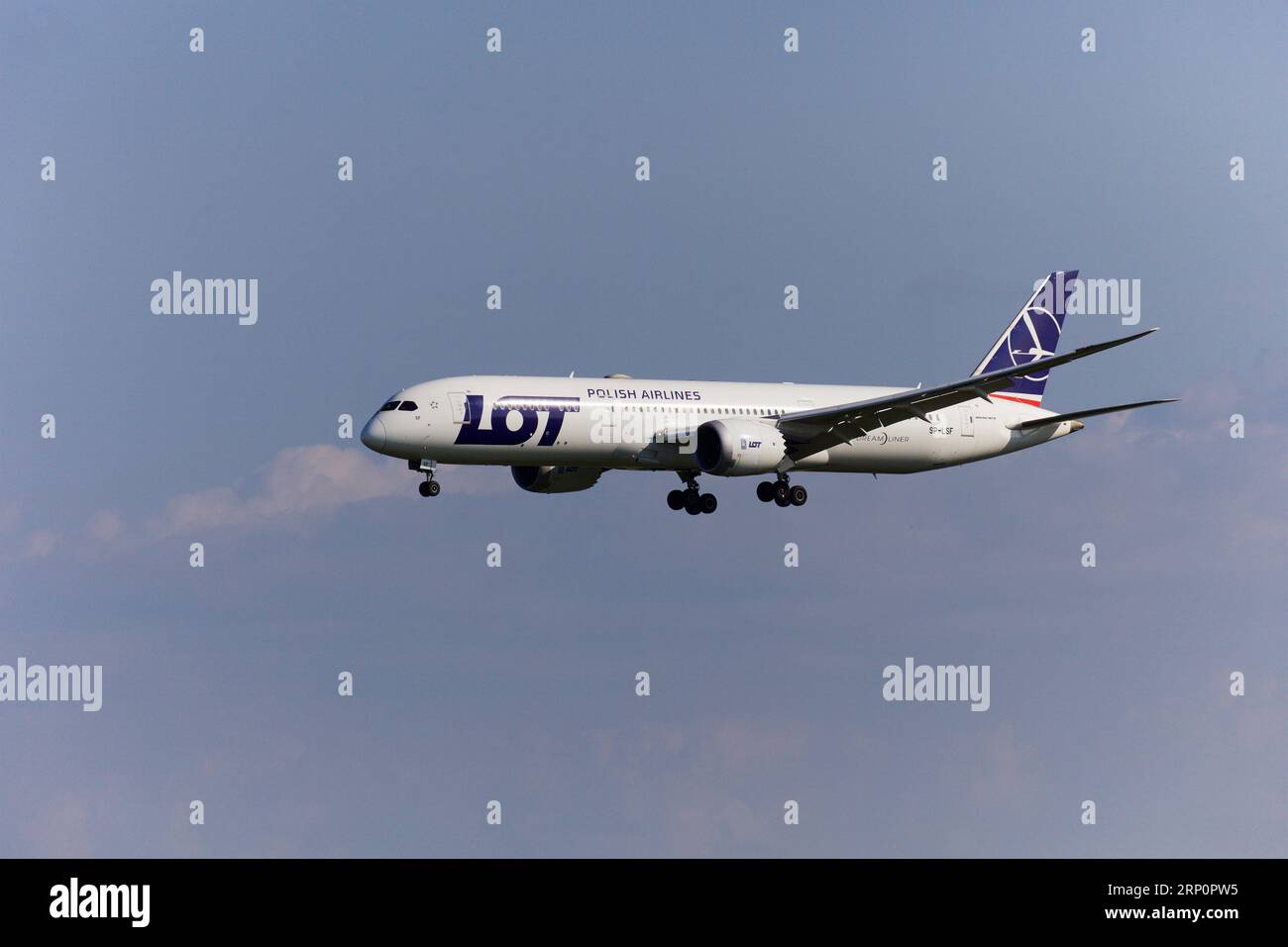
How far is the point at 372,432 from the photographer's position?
7131 centimetres

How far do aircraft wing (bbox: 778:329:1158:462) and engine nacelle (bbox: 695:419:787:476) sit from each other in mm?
1436

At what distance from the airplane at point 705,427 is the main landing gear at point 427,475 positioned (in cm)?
5

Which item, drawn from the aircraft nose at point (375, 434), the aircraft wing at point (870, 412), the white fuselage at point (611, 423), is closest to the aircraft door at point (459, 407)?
the white fuselage at point (611, 423)

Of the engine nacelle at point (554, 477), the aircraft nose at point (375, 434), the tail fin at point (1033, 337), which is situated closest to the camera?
the aircraft nose at point (375, 434)

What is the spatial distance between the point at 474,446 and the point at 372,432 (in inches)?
136

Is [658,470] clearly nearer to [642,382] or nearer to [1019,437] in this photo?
[642,382]

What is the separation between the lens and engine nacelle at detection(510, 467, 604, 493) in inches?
3115

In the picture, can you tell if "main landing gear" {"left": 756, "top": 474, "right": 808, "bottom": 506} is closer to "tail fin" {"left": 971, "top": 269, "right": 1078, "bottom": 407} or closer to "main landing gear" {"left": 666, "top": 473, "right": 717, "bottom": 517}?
"main landing gear" {"left": 666, "top": 473, "right": 717, "bottom": 517}

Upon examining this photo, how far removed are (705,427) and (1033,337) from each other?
1884 centimetres

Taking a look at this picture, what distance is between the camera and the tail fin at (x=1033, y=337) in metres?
86.1

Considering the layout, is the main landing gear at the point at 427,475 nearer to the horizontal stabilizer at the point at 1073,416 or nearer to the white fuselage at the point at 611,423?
the white fuselage at the point at 611,423

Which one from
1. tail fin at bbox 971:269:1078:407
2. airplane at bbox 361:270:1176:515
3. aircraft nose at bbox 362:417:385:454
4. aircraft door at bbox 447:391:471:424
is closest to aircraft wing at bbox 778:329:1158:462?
airplane at bbox 361:270:1176:515

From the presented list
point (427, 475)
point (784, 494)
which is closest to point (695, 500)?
point (784, 494)
